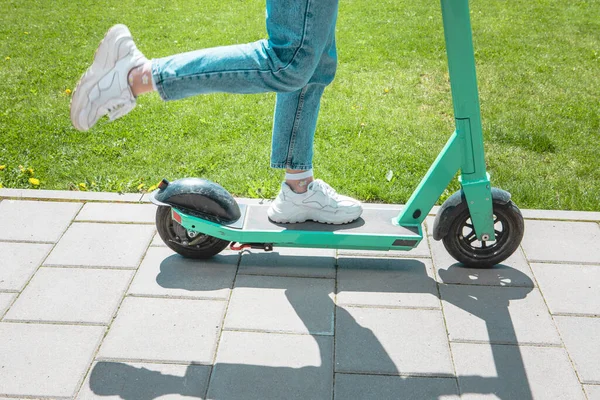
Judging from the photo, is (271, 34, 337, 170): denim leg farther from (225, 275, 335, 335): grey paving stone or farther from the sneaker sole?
the sneaker sole

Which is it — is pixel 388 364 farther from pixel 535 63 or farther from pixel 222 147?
pixel 535 63

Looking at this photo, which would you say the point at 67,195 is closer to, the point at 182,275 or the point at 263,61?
the point at 182,275

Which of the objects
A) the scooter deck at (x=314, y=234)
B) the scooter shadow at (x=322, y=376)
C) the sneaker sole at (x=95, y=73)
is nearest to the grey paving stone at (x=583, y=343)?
the scooter shadow at (x=322, y=376)

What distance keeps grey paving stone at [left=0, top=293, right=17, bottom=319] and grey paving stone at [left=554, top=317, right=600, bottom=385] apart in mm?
2374

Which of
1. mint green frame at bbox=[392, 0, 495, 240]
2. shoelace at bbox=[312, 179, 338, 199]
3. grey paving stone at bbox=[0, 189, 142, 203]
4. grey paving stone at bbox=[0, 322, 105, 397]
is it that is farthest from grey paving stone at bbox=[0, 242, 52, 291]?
mint green frame at bbox=[392, 0, 495, 240]

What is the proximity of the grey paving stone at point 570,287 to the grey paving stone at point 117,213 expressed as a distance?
2011 millimetres

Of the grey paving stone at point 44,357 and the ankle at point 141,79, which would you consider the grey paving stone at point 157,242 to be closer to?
the grey paving stone at point 44,357

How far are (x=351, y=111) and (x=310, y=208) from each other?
200 cm

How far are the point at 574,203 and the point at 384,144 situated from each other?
1265 millimetres

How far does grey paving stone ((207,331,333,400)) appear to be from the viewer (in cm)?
261

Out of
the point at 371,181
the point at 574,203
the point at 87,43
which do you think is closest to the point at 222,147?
the point at 371,181

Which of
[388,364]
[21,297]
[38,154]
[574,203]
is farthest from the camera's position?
[38,154]

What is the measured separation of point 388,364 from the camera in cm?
276

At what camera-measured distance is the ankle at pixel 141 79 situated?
8.65 ft
